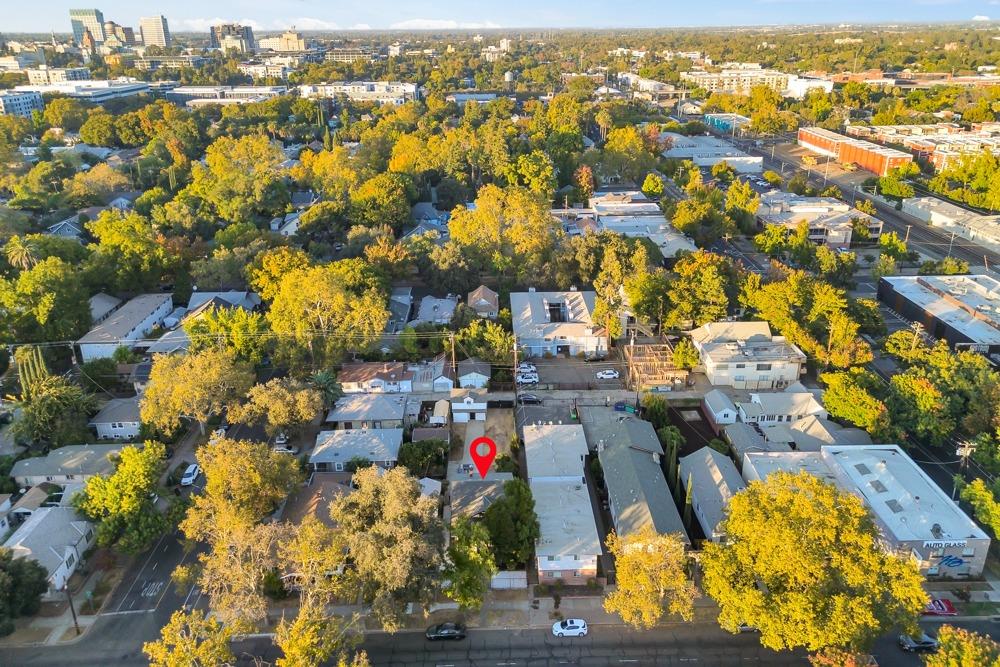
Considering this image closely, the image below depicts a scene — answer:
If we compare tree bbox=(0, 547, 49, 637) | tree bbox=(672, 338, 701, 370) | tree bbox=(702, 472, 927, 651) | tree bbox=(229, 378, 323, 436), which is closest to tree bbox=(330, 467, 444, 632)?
tree bbox=(702, 472, 927, 651)

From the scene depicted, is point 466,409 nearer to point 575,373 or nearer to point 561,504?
point 575,373

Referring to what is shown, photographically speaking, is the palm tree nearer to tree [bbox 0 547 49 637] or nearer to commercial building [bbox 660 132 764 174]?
tree [bbox 0 547 49 637]

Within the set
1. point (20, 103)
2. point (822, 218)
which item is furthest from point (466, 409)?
point (20, 103)

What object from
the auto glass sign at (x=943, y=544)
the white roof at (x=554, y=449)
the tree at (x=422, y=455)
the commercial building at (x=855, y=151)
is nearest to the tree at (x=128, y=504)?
the tree at (x=422, y=455)

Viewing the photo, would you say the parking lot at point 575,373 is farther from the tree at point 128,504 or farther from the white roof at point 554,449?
the tree at point 128,504

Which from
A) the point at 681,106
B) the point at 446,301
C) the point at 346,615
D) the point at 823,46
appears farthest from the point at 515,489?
the point at 823,46

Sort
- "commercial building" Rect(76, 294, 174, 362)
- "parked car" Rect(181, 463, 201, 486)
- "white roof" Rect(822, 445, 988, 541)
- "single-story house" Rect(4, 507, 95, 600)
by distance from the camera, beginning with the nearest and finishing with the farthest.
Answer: "single-story house" Rect(4, 507, 95, 600) → "white roof" Rect(822, 445, 988, 541) → "parked car" Rect(181, 463, 201, 486) → "commercial building" Rect(76, 294, 174, 362)
